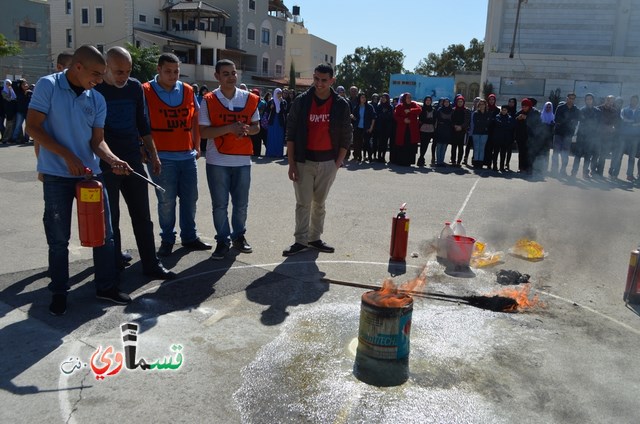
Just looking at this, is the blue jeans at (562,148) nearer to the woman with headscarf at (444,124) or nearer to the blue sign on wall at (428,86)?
the woman with headscarf at (444,124)

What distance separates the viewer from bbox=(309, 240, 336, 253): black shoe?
6564 mm

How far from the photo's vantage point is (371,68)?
71750 millimetres

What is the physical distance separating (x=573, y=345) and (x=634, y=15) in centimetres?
4805

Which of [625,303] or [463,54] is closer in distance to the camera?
[625,303]

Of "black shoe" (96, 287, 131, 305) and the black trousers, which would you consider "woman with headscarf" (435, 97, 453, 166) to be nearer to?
the black trousers

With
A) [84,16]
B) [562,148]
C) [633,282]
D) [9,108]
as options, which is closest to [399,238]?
[633,282]

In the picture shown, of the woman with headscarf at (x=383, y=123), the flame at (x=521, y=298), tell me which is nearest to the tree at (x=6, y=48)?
the woman with headscarf at (x=383, y=123)

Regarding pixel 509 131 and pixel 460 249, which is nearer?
pixel 460 249

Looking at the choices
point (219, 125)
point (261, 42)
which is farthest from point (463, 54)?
point (219, 125)

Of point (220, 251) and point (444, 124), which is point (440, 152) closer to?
point (444, 124)

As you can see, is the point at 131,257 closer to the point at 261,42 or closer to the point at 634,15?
the point at 634,15

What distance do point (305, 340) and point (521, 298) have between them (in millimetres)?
2267

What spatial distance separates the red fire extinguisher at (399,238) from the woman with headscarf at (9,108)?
47.1ft

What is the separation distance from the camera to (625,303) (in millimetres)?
5207
